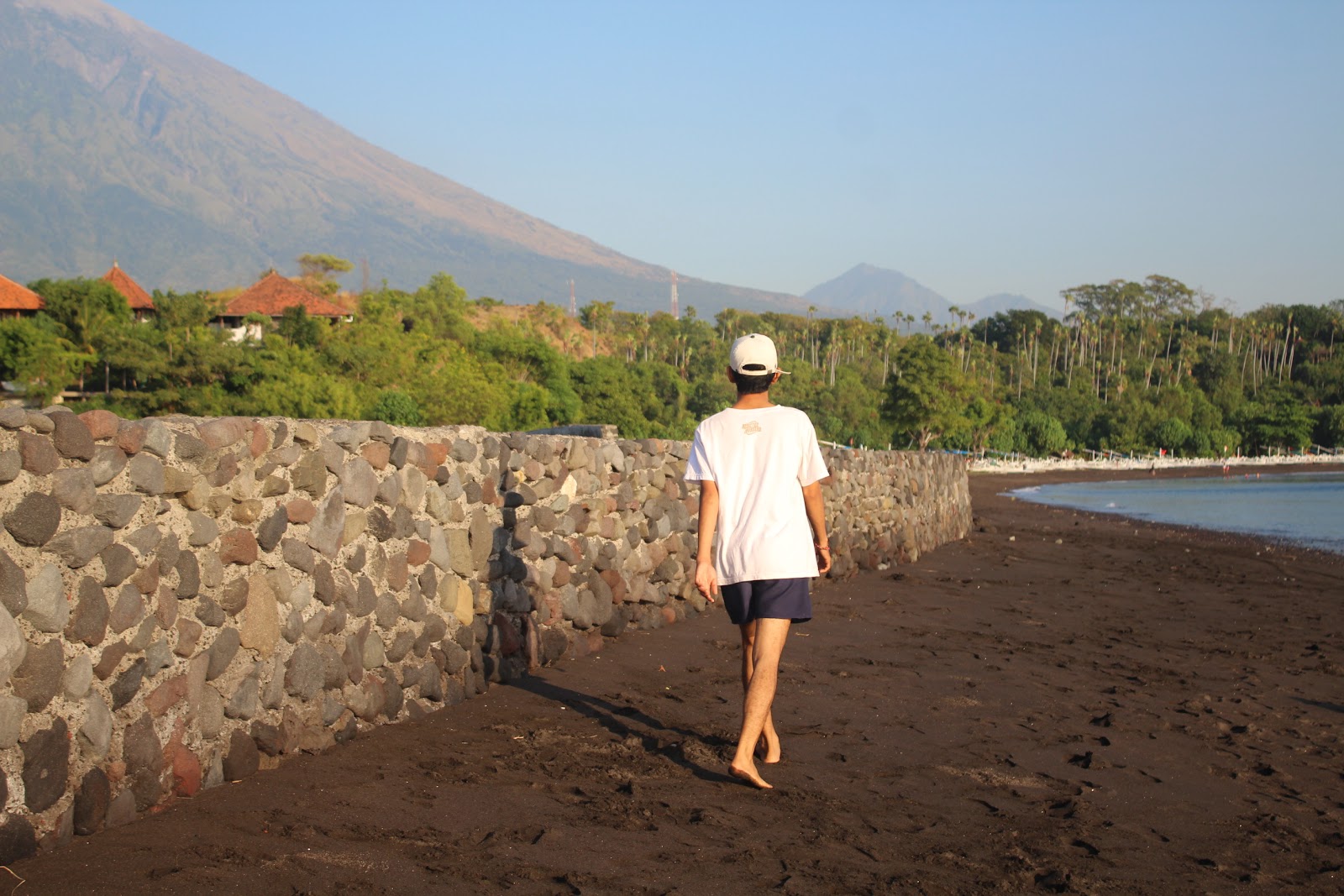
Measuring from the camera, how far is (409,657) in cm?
562

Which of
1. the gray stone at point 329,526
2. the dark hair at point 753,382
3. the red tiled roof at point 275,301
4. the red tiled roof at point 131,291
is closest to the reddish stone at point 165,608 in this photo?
the gray stone at point 329,526

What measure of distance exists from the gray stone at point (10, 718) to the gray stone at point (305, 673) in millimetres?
1354

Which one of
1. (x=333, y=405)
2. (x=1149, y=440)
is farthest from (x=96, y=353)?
(x=1149, y=440)

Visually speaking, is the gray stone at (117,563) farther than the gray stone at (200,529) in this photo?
No

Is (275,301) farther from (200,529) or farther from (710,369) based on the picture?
(200,529)

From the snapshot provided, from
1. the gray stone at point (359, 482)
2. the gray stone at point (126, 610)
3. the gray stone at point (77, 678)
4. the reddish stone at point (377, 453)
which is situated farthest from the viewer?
the reddish stone at point (377, 453)

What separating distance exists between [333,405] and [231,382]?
22.1 ft

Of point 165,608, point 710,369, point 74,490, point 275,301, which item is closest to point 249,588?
point 165,608

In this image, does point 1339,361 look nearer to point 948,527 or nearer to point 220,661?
point 948,527

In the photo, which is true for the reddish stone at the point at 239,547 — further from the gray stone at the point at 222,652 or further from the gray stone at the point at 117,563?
the gray stone at the point at 117,563

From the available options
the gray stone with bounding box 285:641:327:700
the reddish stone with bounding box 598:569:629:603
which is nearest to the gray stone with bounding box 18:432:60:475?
the gray stone with bounding box 285:641:327:700

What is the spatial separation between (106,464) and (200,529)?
52 centimetres

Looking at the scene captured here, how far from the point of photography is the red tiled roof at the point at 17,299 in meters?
67.8

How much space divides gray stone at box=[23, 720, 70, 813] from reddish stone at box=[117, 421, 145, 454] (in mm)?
896
